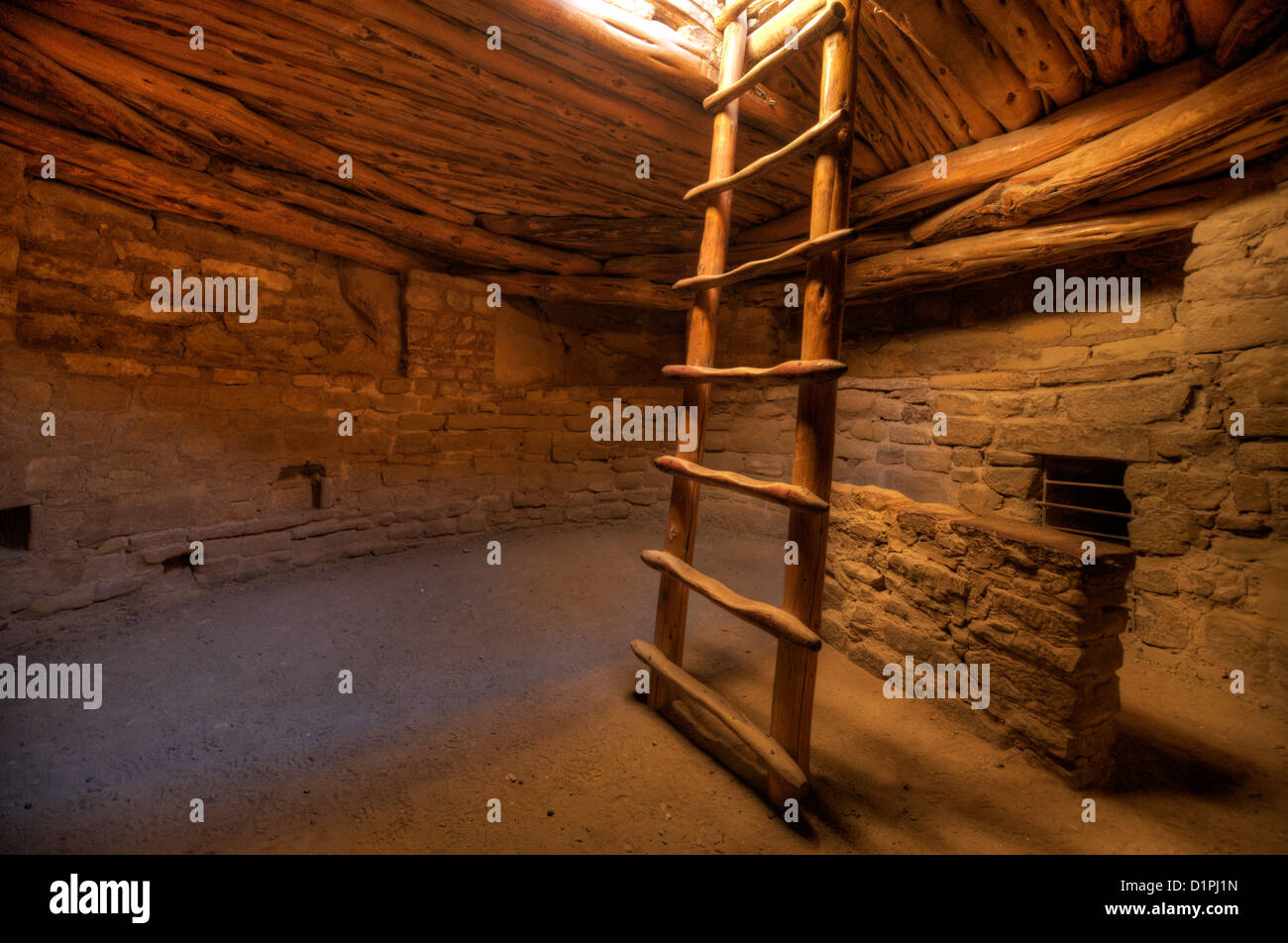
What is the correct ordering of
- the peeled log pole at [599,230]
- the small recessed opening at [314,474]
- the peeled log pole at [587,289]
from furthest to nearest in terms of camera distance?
the peeled log pole at [587,289], the peeled log pole at [599,230], the small recessed opening at [314,474]

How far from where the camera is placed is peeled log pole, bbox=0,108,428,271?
106 inches

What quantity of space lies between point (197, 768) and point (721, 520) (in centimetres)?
432

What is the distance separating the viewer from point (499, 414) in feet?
16.2

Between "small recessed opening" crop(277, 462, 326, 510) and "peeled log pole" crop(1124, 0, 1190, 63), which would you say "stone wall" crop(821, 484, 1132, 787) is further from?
"small recessed opening" crop(277, 462, 326, 510)

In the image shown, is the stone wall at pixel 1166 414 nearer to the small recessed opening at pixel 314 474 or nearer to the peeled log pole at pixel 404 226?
the peeled log pole at pixel 404 226

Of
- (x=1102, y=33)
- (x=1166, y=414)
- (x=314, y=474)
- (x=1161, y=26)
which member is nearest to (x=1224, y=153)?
(x=1161, y=26)

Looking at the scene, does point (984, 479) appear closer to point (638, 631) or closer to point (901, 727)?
point (901, 727)

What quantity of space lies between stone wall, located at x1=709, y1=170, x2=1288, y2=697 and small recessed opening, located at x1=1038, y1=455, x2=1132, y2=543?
139 millimetres

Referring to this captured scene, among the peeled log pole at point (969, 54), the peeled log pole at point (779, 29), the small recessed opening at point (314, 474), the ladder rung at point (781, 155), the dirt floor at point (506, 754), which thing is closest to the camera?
the dirt floor at point (506, 754)

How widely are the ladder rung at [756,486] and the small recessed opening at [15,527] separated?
3.38m

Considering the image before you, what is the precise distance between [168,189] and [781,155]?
350 centimetres

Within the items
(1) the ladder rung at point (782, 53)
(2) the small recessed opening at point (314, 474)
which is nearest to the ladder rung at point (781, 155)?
(1) the ladder rung at point (782, 53)

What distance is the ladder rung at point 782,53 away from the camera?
1984 millimetres

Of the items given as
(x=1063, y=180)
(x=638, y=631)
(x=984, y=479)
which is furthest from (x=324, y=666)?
(x=1063, y=180)
